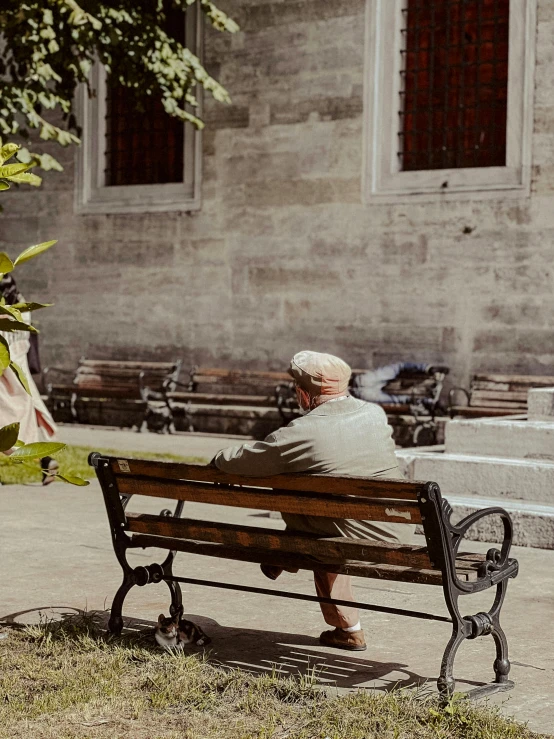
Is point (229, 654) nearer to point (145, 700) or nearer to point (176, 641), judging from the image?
point (176, 641)

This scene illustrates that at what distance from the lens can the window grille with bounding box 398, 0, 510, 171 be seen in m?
15.4

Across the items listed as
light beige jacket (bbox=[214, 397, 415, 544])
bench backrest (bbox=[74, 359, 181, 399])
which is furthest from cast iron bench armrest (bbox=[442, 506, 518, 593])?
bench backrest (bbox=[74, 359, 181, 399])

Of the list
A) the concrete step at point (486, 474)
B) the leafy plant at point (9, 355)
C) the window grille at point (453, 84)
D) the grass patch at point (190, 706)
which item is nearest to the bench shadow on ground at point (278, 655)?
the grass patch at point (190, 706)

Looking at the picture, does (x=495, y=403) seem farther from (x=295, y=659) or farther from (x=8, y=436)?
(x=8, y=436)

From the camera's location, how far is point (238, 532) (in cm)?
504

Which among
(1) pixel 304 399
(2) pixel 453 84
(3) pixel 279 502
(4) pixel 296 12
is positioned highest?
(4) pixel 296 12

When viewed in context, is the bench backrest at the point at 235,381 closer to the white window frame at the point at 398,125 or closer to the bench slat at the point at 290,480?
the white window frame at the point at 398,125

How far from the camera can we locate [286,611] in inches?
237

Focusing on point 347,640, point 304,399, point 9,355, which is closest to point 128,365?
point 347,640

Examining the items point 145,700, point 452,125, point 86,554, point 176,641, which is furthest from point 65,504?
point 452,125

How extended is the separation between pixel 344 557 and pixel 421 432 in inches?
398

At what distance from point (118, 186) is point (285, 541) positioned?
13877mm

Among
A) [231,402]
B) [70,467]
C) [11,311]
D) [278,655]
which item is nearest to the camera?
[11,311]

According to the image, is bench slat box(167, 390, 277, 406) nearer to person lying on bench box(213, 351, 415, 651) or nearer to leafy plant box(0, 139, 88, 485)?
person lying on bench box(213, 351, 415, 651)
